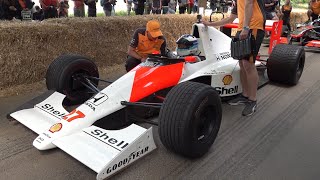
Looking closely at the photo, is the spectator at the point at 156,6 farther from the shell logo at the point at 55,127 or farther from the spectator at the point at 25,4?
the shell logo at the point at 55,127

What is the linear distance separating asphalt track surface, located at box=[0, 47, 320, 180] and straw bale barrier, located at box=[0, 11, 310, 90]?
34.6 inches

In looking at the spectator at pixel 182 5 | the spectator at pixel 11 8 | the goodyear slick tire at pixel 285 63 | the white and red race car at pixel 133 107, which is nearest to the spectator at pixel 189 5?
the spectator at pixel 182 5

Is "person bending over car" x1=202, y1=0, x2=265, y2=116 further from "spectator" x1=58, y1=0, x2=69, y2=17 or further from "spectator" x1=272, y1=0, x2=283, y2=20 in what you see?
"spectator" x1=272, y1=0, x2=283, y2=20

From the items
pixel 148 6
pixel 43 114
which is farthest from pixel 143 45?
pixel 148 6

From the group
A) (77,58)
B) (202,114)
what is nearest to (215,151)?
(202,114)

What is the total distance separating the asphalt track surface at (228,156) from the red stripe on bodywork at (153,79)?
19.0 inches

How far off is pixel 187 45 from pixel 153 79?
2.71ft

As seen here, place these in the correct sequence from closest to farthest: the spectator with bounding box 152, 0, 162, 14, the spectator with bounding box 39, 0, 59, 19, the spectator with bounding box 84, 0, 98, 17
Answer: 1. the spectator with bounding box 39, 0, 59, 19
2. the spectator with bounding box 84, 0, 98, 17
3. the spectator with bounding box 152, 0, 162, 14

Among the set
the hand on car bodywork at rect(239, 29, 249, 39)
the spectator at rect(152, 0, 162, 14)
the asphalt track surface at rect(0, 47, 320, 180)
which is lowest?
the asphalt track surface at rect(0, 47, 320, 180)

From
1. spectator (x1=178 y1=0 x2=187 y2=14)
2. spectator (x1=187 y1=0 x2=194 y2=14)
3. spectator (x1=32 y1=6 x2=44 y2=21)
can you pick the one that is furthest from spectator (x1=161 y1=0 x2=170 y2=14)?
spectator (x1=32 y1=6 x2=44 y2=21)

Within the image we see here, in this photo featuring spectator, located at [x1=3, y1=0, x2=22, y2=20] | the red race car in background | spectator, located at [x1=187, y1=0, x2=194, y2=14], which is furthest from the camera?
spectator, located at [x1=187, y1=0, x2=194, y2=14]

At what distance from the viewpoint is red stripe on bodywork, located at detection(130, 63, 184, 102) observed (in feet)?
10.4

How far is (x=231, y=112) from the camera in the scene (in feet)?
13.0

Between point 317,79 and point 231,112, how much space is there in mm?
2579
